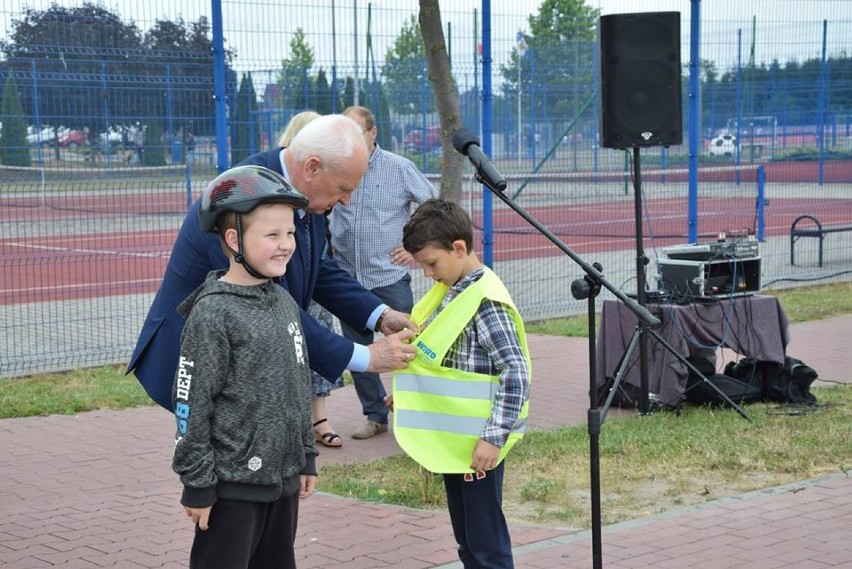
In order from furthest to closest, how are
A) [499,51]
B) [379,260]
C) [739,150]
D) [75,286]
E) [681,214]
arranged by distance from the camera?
[739,150] < [681,214] < [75,286] < [499,51] < [379,260]

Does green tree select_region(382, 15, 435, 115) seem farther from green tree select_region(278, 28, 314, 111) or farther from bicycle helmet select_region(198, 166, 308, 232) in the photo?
bicycle helmet select_region(198, 166, 308, 232)

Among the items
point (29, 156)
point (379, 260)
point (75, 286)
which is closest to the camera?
point (379, 260)

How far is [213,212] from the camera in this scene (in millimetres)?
3488

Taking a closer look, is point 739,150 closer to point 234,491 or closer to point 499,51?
point 499,51

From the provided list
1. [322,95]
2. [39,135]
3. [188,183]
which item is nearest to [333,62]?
[322,95]

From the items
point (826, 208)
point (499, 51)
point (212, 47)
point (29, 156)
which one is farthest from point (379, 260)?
point (826, 208)

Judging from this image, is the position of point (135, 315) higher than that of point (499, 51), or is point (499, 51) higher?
point (499, 51)

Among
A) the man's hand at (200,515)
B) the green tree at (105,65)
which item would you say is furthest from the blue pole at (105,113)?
the man's hand at (200,515)

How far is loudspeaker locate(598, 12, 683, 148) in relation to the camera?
26.6ft

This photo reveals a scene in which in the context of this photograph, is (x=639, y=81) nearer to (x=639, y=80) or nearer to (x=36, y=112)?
(x=639, y=80)

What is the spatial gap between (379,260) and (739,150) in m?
13.3

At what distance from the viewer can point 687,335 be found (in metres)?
8.20

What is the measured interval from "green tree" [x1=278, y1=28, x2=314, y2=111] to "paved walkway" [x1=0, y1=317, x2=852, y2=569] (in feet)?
12.8

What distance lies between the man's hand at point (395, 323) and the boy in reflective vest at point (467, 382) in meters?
0.12
